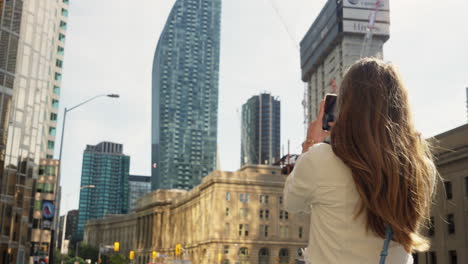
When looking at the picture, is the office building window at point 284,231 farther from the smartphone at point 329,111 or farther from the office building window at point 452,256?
the smartphone at point 329,111

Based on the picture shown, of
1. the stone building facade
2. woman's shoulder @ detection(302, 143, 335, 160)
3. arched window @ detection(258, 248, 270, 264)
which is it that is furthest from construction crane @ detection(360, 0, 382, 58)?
woman's shoulder @ detection(302, 143, 335, 160)

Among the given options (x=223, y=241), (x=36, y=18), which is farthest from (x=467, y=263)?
(x=223, y=241)

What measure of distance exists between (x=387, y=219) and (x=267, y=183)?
116 metres

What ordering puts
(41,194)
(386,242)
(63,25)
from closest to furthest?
(386,242), (41,194), (63,25)

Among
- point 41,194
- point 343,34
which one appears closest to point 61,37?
point 41,194

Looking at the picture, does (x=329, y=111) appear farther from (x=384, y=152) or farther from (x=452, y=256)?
(x=452, y=256)

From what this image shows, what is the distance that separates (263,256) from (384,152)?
11435 cm

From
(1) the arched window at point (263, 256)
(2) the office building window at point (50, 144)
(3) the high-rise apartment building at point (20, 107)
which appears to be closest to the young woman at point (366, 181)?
(3) the high-rise apartment building at point (20, 107)

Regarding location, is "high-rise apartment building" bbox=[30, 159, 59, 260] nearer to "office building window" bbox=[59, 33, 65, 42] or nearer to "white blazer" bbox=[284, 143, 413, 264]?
"office building window" bbox=[59, 33, 65, 42]

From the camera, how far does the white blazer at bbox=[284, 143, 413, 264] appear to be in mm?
2709

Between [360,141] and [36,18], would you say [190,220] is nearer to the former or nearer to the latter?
[36,18]

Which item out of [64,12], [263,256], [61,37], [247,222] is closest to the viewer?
[61,37]

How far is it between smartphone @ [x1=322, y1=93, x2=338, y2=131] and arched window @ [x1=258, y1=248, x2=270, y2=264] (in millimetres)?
113459

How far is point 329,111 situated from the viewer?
10.3 ft
